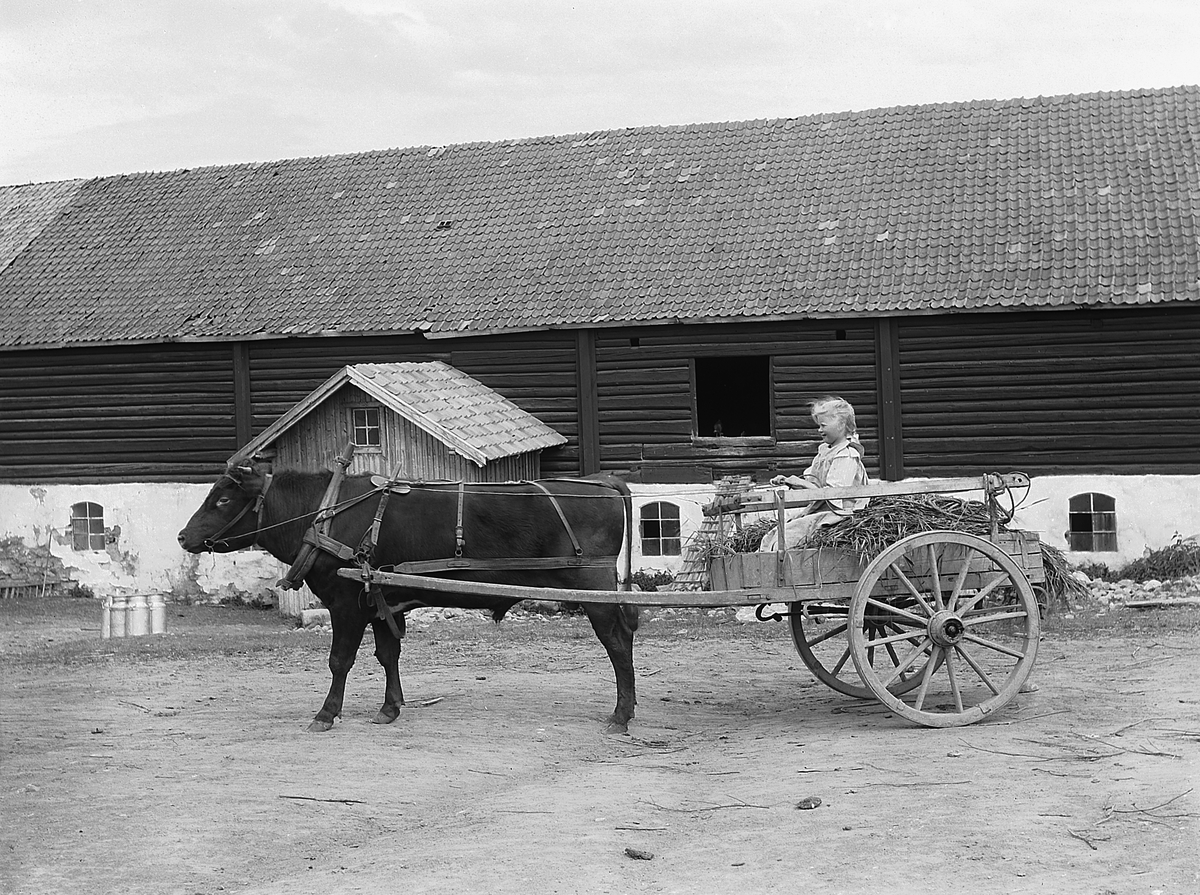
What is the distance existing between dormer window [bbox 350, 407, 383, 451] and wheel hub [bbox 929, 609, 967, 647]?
9.66 meters

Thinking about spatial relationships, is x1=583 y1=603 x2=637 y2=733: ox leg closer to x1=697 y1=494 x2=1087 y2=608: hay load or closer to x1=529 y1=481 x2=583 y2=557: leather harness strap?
x1=529 y1=481 x2=583 y2=557: leather harness strap

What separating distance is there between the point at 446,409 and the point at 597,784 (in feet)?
31.4

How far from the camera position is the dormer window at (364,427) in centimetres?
1634

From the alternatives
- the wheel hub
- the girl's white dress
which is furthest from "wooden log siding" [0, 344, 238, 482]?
the wheel hub

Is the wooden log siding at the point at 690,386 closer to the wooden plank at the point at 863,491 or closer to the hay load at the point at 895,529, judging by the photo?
the hay load at the point at 895,529

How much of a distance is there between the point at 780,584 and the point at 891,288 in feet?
30.2

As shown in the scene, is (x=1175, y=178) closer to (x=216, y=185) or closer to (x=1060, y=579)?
(x=1060, y=579)

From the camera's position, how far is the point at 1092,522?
52.7ft

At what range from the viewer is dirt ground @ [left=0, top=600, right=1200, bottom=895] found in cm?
536

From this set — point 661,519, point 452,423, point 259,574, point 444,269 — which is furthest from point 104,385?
point 661,519

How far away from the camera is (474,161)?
2127 cm

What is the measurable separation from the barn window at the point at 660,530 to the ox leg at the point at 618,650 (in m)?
8.65

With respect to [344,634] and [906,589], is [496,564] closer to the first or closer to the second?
[344,634]

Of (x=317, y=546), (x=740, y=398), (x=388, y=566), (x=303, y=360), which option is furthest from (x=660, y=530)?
(x=317, y=546)
